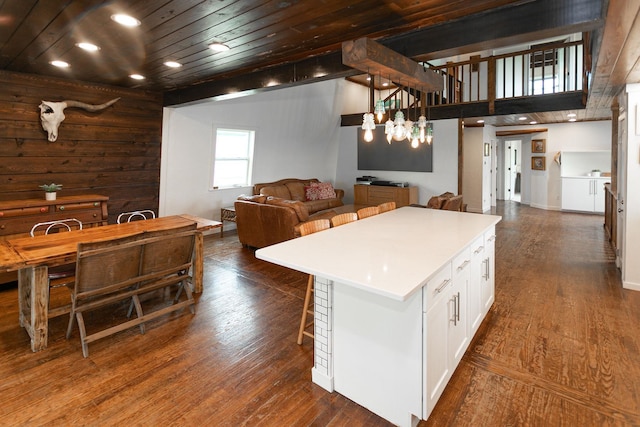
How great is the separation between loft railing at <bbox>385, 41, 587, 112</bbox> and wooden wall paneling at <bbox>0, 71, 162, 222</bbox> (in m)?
4.22

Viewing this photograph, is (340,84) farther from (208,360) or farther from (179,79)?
(208,360)

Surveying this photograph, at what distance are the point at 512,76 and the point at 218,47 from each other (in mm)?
7277

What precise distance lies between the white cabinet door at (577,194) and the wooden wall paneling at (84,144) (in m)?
9.39

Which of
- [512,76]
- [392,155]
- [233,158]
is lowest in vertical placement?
[233,158]

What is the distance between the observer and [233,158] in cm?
684

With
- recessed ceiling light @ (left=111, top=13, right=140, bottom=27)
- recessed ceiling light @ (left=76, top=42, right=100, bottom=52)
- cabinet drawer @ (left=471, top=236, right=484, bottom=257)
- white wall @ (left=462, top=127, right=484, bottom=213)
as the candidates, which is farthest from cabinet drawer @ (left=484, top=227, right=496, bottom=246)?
white wall @ (left=462, top=127, right=484, bottom=213)

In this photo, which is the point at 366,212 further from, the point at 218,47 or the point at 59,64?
the point at 59,64

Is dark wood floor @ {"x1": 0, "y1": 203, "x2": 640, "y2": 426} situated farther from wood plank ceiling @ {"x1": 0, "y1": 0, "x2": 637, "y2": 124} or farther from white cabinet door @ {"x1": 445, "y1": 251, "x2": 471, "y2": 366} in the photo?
wood plank ceiling @ {"x1": 0, "y1": 0, "x2": 637, "y2": 124}

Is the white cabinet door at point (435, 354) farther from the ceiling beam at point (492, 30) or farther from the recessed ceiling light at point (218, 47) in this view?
the recessed ceiling light at point (218, 47)

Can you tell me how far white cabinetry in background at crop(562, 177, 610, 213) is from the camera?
8.59 meters

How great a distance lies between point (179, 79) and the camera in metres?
4.50

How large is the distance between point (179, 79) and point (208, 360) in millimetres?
3527

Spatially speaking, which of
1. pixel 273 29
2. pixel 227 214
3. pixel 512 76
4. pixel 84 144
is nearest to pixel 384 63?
pixel 273 29

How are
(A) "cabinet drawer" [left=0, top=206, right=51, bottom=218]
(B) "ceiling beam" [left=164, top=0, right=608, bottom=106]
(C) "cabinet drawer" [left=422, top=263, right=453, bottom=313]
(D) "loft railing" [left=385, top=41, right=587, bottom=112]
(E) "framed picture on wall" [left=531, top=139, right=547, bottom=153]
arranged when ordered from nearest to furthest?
(C) "cabinet drawer" [left=422, top=263, right=453, bottom=313], (B) "ceiling beam" [left=164, top=0, right=608, bottom=106], (A) "cabinet drawer" [left=0, top=206, right=51, bottom=218], (D) "loft railing" [left=385, top=41, right=587, bottom=112], (E) "framed picture on wall" [left=531, top=139, right=547, bottom=153]
